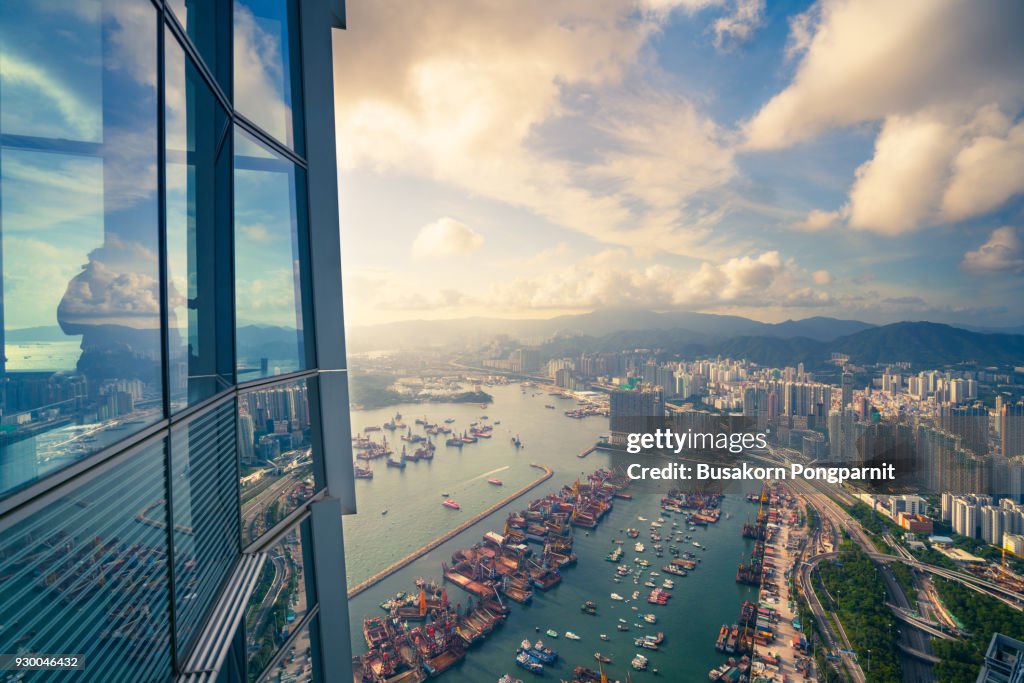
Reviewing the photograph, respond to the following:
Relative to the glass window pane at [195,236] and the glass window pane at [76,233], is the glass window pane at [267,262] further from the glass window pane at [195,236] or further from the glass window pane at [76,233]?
the glass window pane at [76,233]

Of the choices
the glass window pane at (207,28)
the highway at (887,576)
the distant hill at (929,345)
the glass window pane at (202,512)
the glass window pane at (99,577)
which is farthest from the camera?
the distant hill at (929,345)

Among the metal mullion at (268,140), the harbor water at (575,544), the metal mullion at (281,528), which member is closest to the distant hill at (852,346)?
the harbor water at (575,544)

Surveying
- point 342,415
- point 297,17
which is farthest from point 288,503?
point 297,17

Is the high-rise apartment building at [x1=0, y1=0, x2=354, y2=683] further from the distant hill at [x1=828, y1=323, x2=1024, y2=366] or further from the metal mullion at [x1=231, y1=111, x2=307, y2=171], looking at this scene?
the distant hill at [x1=828, y1=323, x2=1024, y2=366]

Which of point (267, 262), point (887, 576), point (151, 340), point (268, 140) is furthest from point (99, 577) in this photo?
point (887, 576)

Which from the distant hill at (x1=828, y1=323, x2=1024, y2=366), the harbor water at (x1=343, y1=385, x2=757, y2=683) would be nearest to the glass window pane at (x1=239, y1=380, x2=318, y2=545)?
the harbor water at (x1=343, y1=385, x2=757, y2=683)

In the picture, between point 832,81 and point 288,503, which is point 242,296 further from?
point 832,81
